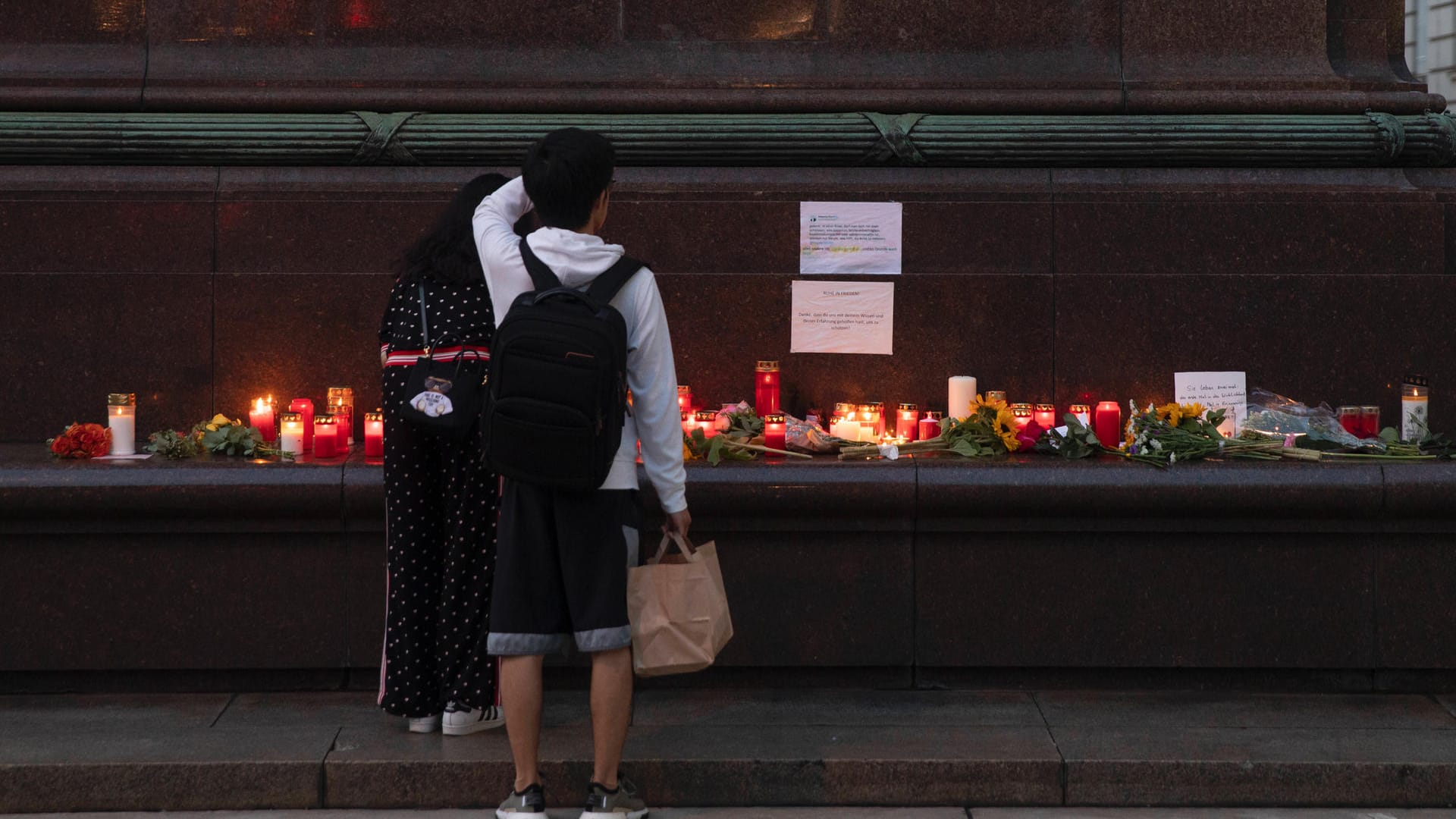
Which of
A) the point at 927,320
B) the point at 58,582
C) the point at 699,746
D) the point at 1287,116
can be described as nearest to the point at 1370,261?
the point at 1287,116

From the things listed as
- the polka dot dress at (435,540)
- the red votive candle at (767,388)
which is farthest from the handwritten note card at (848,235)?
the polka dot dress at (435,540)

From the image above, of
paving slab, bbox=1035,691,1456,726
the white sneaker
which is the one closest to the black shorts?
the white sneaker

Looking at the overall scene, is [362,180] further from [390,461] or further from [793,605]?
[793,605]

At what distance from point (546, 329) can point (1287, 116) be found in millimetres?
3809

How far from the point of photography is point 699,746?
483cm

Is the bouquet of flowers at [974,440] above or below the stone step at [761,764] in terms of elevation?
above

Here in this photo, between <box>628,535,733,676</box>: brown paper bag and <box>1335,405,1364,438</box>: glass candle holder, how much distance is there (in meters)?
2.99

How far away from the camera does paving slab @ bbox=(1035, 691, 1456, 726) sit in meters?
5.11

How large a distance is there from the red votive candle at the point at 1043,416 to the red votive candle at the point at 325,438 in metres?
2.70

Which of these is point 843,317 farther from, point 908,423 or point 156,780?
point 156,780

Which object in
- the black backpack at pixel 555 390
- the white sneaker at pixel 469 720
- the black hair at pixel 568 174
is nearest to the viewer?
the black backpack at pixel 555 390

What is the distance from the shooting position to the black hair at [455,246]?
4715mm

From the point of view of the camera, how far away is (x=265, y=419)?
5805 millimetres

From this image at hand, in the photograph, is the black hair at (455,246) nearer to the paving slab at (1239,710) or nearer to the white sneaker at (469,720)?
the white sneaker at (469,720)
